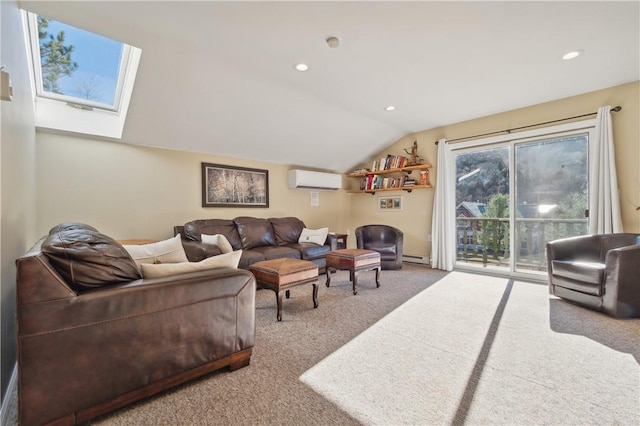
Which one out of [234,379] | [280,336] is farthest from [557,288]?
[234,379]

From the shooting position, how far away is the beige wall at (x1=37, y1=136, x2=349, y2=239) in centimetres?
302

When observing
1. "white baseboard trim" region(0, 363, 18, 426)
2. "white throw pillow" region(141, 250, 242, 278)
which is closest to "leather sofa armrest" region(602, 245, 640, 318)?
"white throw pillow" region(141, 250, 242, 278)

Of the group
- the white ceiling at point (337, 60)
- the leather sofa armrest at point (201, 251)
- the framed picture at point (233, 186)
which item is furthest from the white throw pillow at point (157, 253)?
the framed picture at point (233, 186)

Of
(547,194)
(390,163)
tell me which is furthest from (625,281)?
(390,163)

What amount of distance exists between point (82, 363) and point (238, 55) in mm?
2635

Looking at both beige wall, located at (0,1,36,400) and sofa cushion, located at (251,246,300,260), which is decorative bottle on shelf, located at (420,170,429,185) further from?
beige wall, located at (0,1,36,400)

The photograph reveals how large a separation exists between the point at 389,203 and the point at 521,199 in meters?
2.18

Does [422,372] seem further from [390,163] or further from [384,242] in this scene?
[390,163]

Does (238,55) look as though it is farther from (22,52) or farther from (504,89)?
(504,89)

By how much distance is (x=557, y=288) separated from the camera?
9.95 feet

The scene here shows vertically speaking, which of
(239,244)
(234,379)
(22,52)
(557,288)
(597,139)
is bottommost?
(234,379)

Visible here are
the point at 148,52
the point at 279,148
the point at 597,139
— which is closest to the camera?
the point at 148,52

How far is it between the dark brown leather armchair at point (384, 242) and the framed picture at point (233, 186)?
73.0 inches

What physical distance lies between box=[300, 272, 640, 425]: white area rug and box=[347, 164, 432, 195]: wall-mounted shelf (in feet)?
9.11
